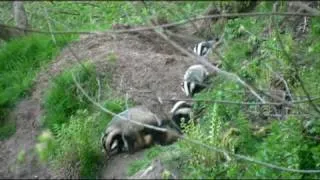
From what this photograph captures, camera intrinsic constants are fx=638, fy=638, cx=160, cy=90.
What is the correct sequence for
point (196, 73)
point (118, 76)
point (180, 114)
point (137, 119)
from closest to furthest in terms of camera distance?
point (137, 119) < point (180, 114) < point (196, 73) < point (118, 76)

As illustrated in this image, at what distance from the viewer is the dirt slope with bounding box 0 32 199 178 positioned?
6.95 metres

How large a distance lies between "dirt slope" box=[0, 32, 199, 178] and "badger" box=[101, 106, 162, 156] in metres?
0.11

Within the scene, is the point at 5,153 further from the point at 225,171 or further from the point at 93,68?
the point at 225,171

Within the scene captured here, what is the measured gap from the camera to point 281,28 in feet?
27.1

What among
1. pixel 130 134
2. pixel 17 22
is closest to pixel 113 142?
pixel 130 134

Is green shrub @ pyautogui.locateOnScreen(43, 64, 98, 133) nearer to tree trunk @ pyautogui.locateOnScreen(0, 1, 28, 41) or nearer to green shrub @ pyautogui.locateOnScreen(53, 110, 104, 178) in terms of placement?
green shrub @ pyautogui.locateOnScreen(53, 110, 104, 178)

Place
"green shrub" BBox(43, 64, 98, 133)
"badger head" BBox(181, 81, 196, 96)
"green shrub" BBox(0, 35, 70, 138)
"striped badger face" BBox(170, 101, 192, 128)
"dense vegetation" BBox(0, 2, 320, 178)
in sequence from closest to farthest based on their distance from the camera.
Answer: "dense vegetation" BBox(0, 2, 320, 178) < "striped badger face" BBox(170, 101, 192, 128) < "badger head" BBox(181, 81, 196, 96) < "green shrub" BBox(43, 64, 98, 133) < "green shrub" BBox(0, 35, 70, 138)

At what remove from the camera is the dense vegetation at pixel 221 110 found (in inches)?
213

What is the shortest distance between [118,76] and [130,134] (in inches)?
66.0

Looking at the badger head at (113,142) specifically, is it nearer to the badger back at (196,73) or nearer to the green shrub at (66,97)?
the green shrub at (66,97)

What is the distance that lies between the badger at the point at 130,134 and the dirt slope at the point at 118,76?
11 cm

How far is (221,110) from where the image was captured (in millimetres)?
6473

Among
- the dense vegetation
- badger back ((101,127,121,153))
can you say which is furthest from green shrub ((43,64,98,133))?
badger back ((101,127,121,153))

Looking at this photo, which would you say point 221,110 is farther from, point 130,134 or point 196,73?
point 196,73
